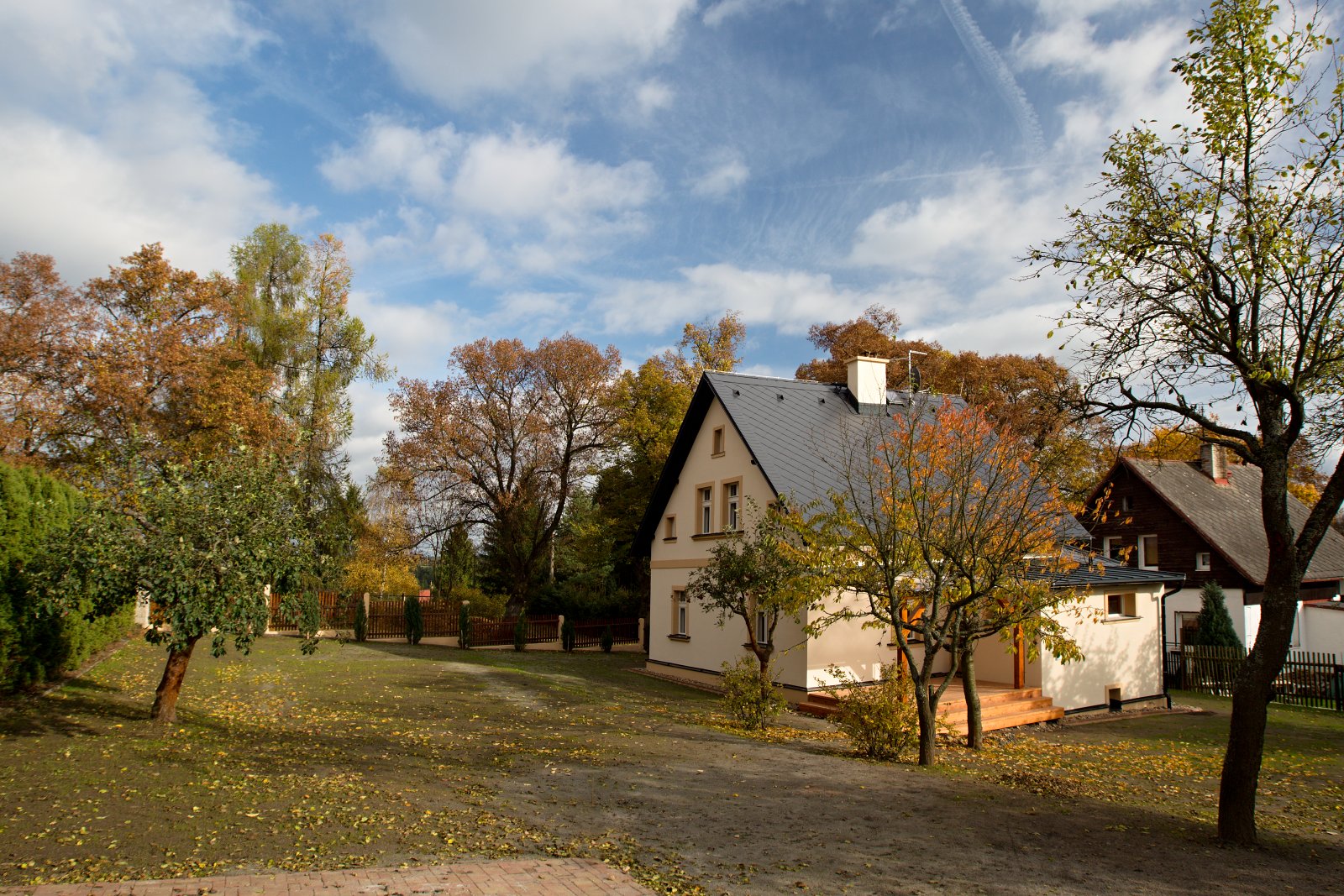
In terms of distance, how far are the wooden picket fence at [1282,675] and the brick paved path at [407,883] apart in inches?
810

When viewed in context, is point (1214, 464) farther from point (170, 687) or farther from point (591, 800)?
point (170, 687)

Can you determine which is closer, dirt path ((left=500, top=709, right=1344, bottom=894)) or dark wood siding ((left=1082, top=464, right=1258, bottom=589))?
dirt path ((left=500, top=709, right=1344, bottom=894))

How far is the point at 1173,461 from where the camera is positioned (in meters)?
A: 33.4

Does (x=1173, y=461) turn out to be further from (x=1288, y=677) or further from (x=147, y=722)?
(x=147, y=722)

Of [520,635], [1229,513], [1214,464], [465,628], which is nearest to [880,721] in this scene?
[520,635]

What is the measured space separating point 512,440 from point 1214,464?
2870 cm

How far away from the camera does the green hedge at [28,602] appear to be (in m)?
10.5

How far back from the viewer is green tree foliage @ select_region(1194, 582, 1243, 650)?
86.2ft

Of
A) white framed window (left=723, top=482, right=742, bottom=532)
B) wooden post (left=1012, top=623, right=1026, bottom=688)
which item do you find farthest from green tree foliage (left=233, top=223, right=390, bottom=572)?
wooden post (left=1012, top=623, right=1026, bottom=688)

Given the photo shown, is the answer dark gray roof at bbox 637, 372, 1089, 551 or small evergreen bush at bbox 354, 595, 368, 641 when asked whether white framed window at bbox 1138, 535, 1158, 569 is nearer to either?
dark gray roof at bbox 637, 372, 1089, 551

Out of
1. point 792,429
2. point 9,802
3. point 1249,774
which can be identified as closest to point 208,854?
point 9,802

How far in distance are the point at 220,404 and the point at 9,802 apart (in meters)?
21.5

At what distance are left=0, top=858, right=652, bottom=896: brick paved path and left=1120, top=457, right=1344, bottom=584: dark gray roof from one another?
1123 inches

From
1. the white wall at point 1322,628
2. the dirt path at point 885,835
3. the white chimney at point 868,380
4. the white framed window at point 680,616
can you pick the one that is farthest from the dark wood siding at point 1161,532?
the dirt path at point 885,835
